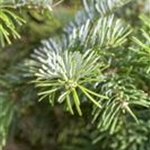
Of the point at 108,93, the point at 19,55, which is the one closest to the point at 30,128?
the point at 19,55

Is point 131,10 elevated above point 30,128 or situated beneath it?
elevated above

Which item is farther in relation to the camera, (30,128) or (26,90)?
(30,128)

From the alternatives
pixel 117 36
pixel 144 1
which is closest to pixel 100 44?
pixel 117 36

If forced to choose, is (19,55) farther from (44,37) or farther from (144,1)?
(144,1)

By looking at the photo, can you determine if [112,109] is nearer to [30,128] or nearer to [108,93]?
[108,93]

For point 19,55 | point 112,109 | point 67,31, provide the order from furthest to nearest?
point 19,55 < point 67,31 < point 112,109

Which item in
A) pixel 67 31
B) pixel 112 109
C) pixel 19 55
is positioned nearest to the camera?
pixel 112 109
